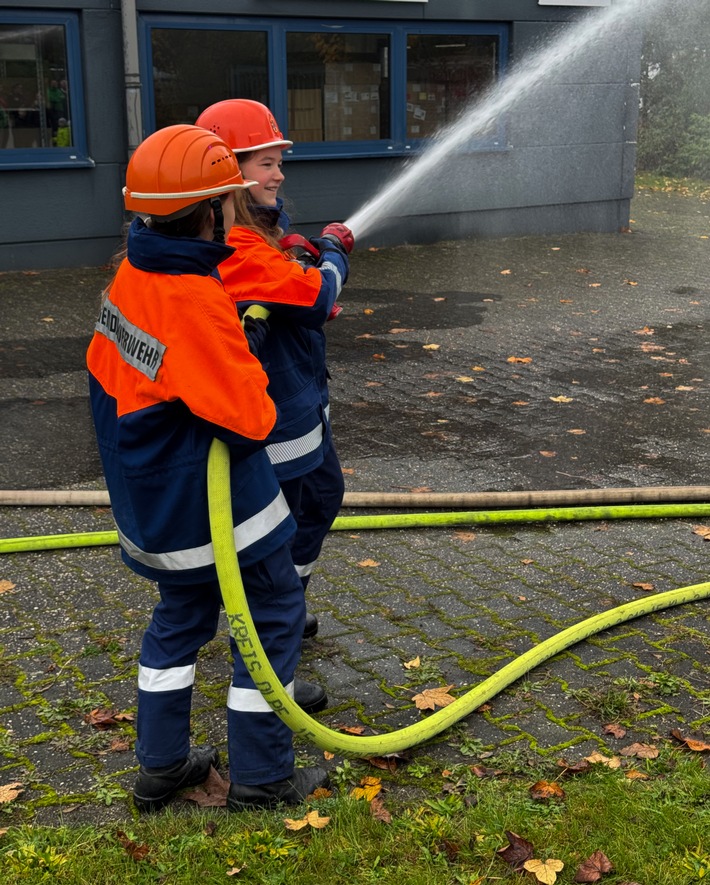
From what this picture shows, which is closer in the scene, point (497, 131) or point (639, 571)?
point (639, 571)

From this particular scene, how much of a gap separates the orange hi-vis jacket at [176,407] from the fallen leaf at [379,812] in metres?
0.84

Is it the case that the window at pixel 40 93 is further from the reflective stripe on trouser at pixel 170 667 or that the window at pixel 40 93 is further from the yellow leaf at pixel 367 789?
the yellow leaf at pixel 367 789

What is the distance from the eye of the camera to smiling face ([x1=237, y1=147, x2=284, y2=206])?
12.5 ft

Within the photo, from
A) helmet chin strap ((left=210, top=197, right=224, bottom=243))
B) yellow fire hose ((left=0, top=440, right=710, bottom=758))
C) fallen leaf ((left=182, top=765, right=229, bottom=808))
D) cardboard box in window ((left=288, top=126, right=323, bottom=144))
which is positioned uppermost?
cardboard box in window ((left=288, top=126, right=323, bottom=144))

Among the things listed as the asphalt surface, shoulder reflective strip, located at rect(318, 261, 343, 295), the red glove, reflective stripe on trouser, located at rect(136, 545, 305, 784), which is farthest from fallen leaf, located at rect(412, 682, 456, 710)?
the red glove

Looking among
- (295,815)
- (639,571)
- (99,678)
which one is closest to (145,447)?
(295,815)

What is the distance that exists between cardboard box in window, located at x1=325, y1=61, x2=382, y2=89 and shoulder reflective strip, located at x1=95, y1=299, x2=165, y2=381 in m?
11.9

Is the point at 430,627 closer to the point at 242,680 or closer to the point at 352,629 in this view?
the point at 352,629

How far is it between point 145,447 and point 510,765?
1.55m

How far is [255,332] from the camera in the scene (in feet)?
11.1

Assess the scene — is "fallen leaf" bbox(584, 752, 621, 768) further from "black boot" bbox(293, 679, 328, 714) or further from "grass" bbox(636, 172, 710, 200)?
→ "grass" bbox(636, 172, 710, 200)

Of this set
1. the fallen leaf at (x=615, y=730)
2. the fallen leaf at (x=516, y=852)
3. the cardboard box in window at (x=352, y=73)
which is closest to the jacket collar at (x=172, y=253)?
the fallen leaf at (x=516, y=852)

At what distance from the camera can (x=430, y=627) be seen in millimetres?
4609

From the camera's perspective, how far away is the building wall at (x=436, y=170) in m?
12.7
